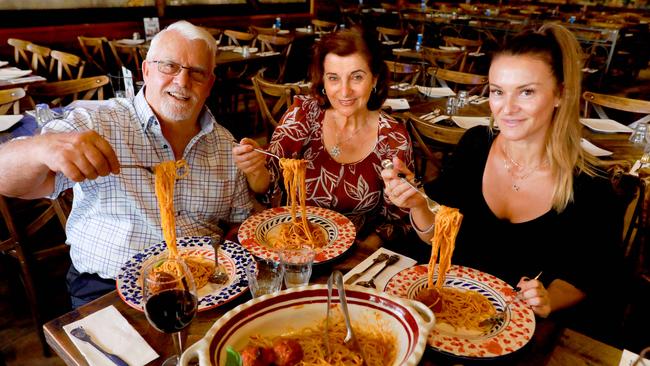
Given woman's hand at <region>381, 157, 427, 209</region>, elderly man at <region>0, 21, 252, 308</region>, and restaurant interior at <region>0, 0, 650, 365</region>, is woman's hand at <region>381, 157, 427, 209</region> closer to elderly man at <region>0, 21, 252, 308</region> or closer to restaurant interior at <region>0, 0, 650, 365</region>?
restaurant interior at <region>0, 0, 650, 365</region>

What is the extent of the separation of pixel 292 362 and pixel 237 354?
175 mm

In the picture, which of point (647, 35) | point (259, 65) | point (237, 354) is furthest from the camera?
point (647, 35)

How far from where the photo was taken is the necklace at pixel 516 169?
2219 millimetres

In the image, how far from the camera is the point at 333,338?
1.34 meters

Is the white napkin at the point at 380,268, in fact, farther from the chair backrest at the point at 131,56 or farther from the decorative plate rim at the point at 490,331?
the chair backrest at the point at 131,56

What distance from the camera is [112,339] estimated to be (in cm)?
138

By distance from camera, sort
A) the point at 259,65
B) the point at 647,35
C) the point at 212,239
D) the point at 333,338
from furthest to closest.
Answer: the point at 647,35 < the point at 259,65 < the point at 212,239 < the point at 333,338

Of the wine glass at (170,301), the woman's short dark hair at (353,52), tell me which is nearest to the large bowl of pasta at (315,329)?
the wine glass at (170,301)

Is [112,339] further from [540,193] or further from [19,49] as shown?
[19,49]

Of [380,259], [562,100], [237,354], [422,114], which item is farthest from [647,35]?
[237,354]

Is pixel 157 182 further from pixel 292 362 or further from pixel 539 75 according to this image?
pixel 539 75

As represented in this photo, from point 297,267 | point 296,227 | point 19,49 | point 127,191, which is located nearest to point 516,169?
point 296,227

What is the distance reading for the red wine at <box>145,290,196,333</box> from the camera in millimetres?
1234

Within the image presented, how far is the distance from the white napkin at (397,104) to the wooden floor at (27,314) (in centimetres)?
249
